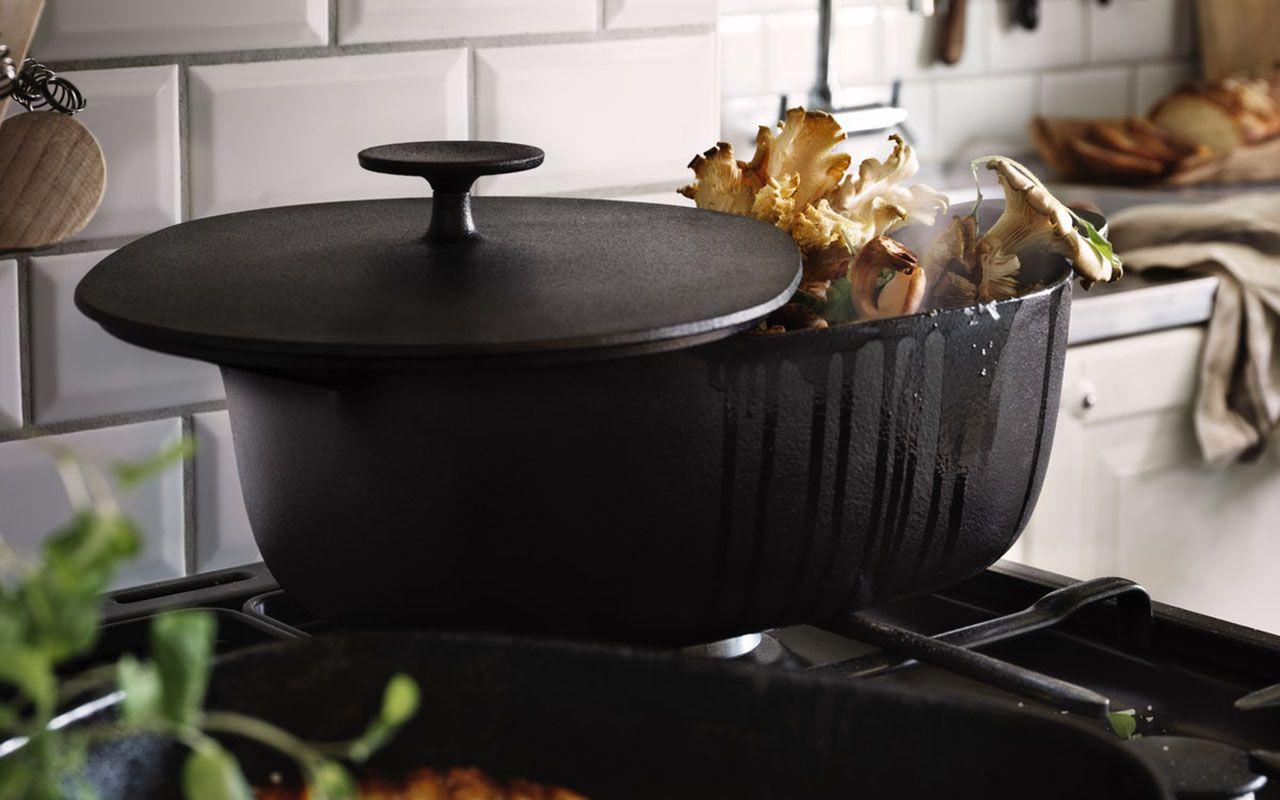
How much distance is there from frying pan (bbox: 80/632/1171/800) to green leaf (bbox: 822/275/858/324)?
0.87 feet

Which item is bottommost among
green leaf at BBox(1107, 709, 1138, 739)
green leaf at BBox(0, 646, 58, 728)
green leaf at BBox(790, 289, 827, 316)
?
green leaf at BBox(1107, 709, 1138, 739)

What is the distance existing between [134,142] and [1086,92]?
1.71 m

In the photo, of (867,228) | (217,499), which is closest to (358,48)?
(217,499)

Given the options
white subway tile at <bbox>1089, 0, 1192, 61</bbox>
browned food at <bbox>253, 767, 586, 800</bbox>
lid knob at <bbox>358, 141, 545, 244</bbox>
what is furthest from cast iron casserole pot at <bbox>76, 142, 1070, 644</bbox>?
white subway tile at <bbox>1089, 0, 1192, 61</bbox>

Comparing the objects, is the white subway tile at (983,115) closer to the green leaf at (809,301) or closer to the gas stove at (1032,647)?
the gas stove at (1032,647)

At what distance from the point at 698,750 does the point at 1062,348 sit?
31 centimetres

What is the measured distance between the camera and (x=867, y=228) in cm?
72

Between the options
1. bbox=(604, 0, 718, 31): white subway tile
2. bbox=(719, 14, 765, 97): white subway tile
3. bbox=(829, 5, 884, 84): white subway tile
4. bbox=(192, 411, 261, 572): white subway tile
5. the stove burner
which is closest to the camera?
the stove burner

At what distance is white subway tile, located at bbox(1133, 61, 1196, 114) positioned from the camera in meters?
2.40

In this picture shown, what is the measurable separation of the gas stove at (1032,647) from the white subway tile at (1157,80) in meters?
1.72

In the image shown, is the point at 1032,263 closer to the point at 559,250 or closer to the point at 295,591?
the point at 559,250

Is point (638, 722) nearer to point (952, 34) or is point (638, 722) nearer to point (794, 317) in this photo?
point (794, 317)

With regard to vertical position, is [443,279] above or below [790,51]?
below

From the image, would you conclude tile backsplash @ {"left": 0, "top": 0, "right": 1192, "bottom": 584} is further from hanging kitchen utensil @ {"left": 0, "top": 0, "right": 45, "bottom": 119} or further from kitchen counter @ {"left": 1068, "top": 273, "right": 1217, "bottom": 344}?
kitchen counter @ {"left": 1068, "top": 273, "right": 1217, "bottom": 344}
